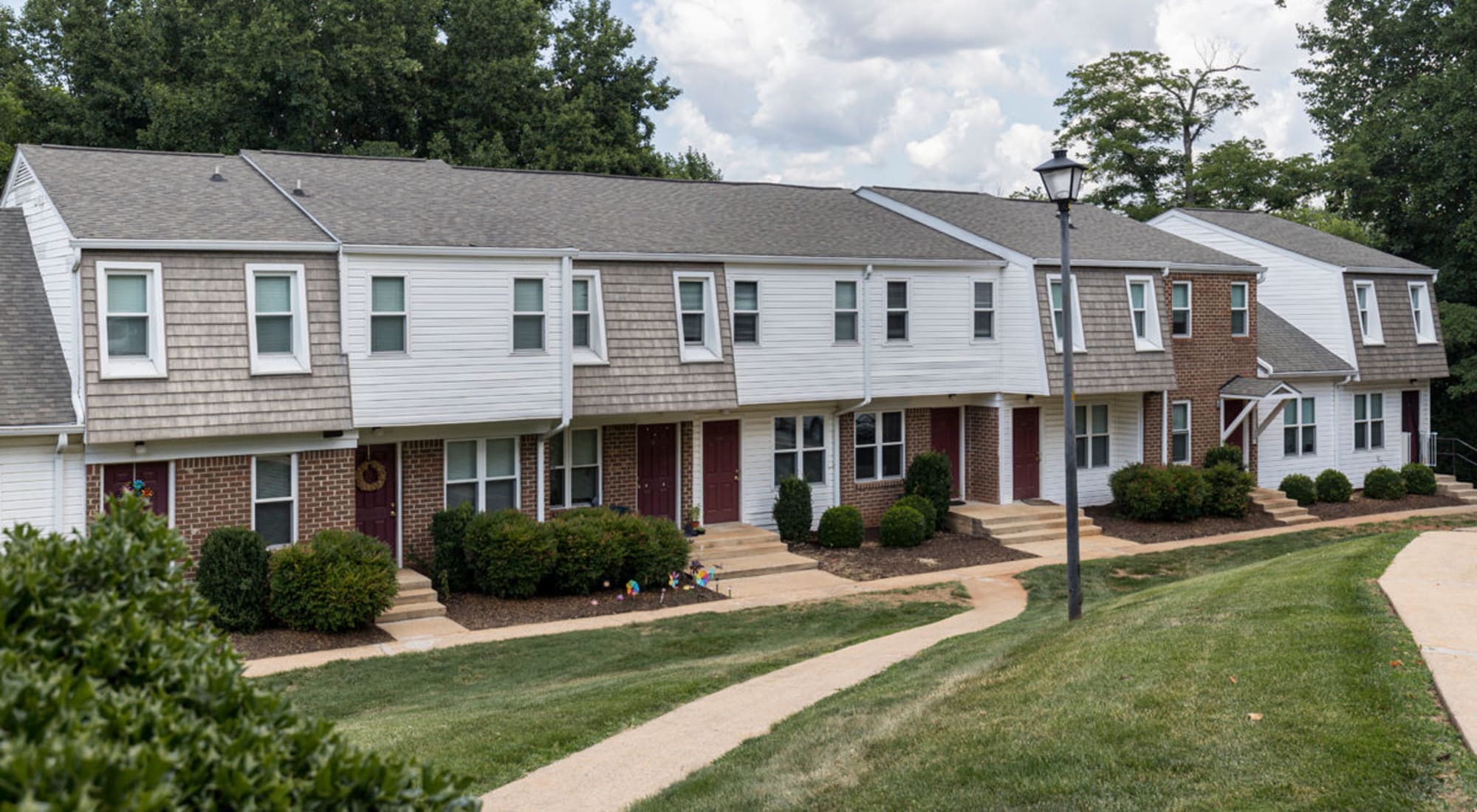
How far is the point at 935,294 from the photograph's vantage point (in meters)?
24.6

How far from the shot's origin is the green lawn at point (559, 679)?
994 centimetres

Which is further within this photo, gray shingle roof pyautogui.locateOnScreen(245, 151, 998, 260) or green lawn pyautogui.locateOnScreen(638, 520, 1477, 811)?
gray shingle roof pyautogui.locateOnScreen(245, 151, 998, 260)

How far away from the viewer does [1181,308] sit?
27500mm

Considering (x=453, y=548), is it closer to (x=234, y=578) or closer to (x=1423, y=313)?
(x=234, y=578)

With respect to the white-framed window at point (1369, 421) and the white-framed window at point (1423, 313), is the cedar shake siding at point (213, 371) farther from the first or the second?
the white-framed window at point (1423, 313)

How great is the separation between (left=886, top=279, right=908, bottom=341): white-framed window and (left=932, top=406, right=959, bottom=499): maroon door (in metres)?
2.51

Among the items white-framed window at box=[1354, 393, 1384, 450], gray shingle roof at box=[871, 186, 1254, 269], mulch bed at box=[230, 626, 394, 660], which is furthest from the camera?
white-framed window at box=[1354, 393, 1384, 450]

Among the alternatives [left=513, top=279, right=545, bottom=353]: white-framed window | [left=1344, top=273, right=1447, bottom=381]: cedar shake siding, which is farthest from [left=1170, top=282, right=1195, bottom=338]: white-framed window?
[left=513, top=279, right=545, bottom=353]: white-framed window

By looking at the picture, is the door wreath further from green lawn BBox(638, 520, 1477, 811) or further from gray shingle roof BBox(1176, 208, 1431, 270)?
gray shingle roof BBox(1176, 208, 1431, 270)

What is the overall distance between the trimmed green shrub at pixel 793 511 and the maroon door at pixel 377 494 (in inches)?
285

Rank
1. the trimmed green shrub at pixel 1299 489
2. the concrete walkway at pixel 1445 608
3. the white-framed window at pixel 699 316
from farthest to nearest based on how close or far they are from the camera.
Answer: the trimmed green shrub at pixel 1299 489 < the white-framed window at pixel 699 316 < the concrete walkway at pixel 1445 608

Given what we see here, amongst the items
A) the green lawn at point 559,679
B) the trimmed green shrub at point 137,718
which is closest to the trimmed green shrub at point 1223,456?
the green lawn at point 559,679

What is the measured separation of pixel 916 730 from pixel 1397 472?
26.9m

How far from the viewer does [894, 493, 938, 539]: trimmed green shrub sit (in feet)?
76.9
